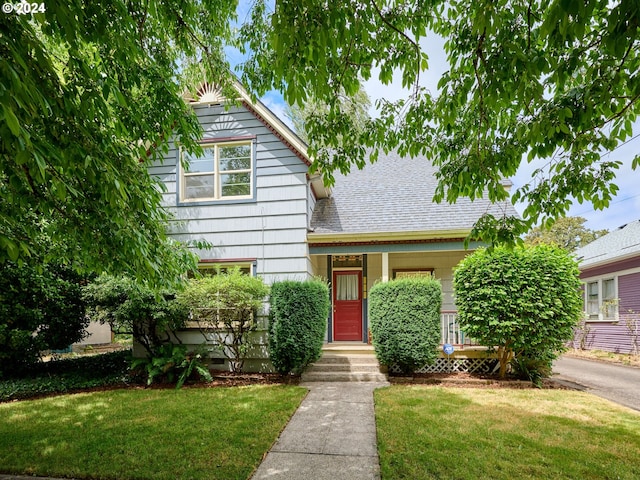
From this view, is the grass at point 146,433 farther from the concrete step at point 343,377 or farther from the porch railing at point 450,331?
the porch railing at point 450,331

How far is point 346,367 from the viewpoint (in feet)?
25.6

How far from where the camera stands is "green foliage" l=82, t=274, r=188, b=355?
23.1ft

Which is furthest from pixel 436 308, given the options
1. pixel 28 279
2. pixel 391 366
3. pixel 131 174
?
pixel 28 279

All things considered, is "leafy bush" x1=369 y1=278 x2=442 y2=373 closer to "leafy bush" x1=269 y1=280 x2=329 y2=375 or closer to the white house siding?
"leafy bush" x1=269 y1=280 x2=329 y2=375

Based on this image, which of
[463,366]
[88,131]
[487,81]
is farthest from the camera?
[463,366]

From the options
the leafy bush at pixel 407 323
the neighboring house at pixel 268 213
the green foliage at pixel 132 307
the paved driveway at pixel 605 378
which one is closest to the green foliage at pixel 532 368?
the paved driveway at pixel 605 378

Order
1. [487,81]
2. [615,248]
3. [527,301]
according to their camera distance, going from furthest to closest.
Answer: [615,248] < [527,301] < [487,81]

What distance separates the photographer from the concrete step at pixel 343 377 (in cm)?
730

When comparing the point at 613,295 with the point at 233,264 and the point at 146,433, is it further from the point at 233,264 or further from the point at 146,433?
the point at 146,433

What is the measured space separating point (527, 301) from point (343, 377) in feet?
12.9

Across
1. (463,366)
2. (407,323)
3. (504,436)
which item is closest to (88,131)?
(504,436)

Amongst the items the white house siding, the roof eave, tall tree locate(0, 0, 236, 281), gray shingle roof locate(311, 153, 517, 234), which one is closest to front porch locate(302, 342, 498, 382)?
the white house siding

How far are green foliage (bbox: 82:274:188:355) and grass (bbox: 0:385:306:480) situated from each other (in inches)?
57.8

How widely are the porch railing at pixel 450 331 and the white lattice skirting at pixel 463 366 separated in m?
0.41
